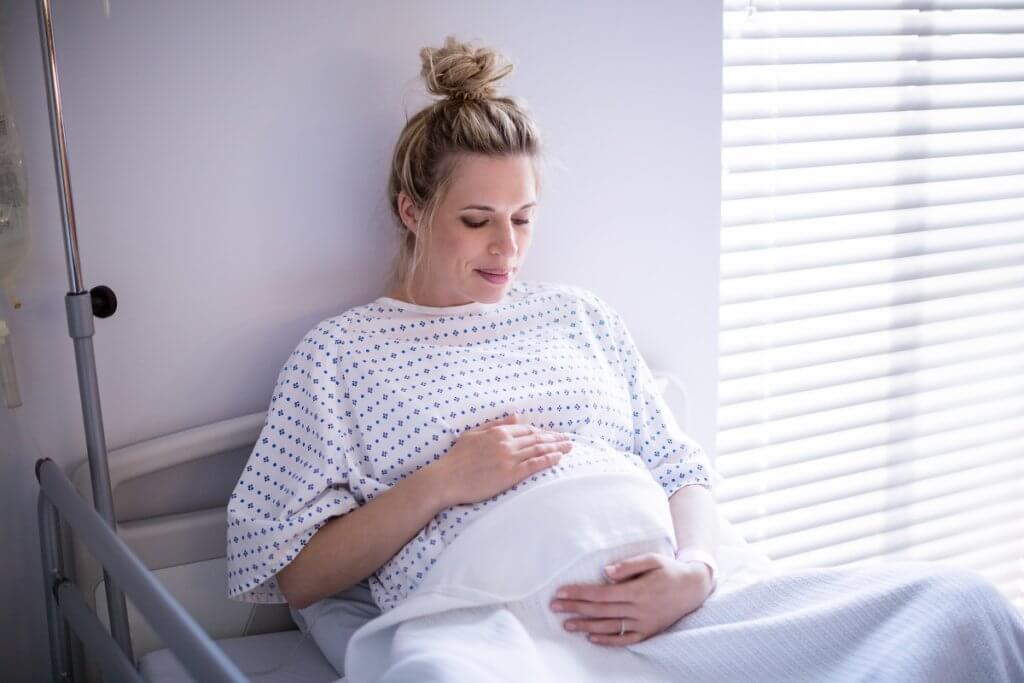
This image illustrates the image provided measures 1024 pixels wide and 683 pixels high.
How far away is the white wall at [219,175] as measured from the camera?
1.28 metres

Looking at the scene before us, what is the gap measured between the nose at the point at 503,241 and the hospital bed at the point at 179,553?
0.47 m

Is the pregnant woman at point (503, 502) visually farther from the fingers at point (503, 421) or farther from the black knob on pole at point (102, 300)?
the black knob on pole at point (102, 300)

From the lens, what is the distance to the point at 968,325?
2.25 metres

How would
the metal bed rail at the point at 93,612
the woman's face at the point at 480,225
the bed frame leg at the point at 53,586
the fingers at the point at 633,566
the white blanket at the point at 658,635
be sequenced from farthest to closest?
the woman's face at the point at 480,225
the bed frame leg at the point at 53,586
the fingers at the point at 633,566
the white blanket at the point at 658,635
the metal bed rail at the point at 93,612

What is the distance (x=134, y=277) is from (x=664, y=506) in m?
0.87

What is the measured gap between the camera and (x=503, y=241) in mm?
1349

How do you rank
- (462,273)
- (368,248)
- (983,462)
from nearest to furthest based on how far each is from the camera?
1. (462,273)
2. (368,248)
3. (983,462)

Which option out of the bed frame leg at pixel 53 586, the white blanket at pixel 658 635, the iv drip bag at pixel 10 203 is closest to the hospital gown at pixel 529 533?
the white blanket at pixel 658 635

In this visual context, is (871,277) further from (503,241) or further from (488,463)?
(488,463)

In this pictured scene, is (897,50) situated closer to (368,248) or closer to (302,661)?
(368,248)

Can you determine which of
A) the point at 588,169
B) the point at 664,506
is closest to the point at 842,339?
the point at 588,169

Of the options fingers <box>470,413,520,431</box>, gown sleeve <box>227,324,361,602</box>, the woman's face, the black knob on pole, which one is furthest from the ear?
the black knob on pole

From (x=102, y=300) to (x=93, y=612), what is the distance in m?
0.45

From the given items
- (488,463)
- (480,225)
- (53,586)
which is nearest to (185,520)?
(53,586)
